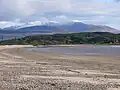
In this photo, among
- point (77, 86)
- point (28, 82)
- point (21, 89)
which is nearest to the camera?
point (21, 89)

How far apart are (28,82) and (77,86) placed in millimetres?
2773

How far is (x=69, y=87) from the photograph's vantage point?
1755 centimetres

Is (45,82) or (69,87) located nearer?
(69,87)

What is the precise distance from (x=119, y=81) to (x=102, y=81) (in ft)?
3.12

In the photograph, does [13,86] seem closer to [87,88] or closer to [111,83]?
[87,88]

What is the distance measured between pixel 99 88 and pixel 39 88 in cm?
286

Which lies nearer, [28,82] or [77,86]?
[77,86]

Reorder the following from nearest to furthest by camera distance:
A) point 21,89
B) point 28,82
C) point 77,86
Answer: point 21,89, point 77,86, point 28,82

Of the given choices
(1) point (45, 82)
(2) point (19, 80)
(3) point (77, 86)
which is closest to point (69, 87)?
(3) point (77, 86)

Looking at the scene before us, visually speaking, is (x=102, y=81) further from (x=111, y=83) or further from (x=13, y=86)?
(x=13, y=86)

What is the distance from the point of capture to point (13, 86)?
17562mm

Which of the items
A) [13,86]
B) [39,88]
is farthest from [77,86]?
[13,86]

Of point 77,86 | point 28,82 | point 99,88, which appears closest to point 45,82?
point 28,82

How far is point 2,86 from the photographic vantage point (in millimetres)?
17406
